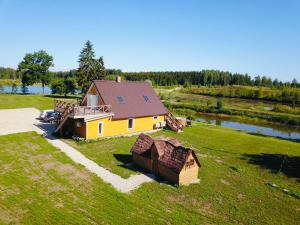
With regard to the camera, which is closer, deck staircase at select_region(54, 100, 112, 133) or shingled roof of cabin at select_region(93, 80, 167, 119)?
deck staircase at select_region(54, 100, 112, 133)

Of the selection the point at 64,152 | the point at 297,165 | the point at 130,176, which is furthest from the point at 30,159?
the point at 297,165

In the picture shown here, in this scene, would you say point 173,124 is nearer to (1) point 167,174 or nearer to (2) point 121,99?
(2) point 121,99

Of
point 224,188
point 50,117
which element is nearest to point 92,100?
point 50,117

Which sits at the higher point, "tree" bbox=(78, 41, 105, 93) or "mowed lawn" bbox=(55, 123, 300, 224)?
"tree" bbox=(78, 41, 105, 93)

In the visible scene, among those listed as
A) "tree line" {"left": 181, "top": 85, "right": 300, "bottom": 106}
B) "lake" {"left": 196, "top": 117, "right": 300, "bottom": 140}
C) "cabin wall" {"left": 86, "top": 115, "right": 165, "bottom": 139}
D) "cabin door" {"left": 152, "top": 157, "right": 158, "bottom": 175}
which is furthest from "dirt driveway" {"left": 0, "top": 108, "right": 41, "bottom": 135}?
"tree line" {"left": 181, "top": 85, "right": 300, "bottom": 106}

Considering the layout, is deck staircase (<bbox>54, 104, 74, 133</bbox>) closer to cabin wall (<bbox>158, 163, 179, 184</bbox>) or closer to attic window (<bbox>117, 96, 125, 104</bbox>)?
attic window (<bbox>117, 96, 125, 104</bbox>)

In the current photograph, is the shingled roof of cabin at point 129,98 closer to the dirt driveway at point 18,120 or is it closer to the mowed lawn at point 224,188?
the mowed lawn at point 224,188

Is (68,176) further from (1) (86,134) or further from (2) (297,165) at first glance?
(2) (297,165)

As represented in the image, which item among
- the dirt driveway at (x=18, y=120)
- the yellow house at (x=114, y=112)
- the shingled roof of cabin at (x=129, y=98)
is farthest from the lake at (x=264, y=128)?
the dirt driveway at (x=18, y=120)

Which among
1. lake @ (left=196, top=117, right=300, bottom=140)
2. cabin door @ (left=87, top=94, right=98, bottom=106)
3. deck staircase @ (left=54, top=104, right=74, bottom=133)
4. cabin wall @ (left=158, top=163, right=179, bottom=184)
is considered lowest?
lake @ (left=196, top=117, right=300, bottom=140)
